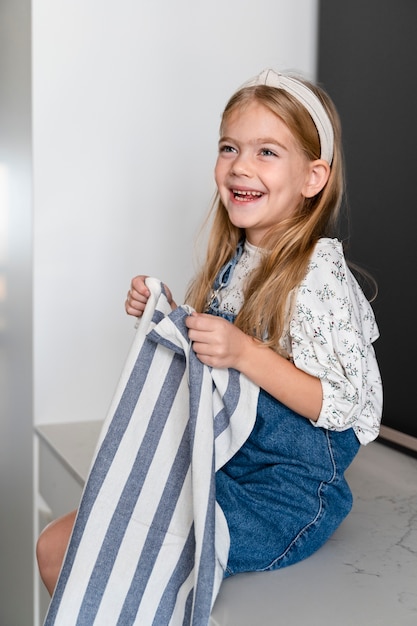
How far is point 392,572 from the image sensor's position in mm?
942

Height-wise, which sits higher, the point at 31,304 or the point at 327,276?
the point at 327,276

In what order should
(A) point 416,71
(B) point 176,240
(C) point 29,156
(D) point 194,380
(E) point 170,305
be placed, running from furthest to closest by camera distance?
(B) point 176,240, (C) point 29,156, (A) point 416,71, (E) point 170,305, (D) point 194,380

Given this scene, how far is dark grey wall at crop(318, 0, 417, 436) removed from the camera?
1397 mm

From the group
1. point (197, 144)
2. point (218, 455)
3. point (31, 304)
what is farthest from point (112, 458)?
point (197, 144)

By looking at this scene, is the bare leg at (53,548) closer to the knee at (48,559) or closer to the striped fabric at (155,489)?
the knee at (48,559)

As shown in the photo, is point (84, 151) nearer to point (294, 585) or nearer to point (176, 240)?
point (176, 240)

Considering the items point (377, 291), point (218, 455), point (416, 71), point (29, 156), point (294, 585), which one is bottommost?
point (294, 585)

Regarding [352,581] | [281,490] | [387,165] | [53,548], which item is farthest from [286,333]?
[387,165]

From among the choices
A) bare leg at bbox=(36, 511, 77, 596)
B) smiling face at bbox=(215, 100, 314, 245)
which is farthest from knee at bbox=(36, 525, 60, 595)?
smiling face at bbox=(215, 100, 314, 245)

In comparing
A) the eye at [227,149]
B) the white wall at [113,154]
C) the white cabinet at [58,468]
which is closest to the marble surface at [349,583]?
the white cabinet at [58,468]

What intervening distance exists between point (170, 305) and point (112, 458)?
0.21m

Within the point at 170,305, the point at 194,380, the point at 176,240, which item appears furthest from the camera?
the point at 176,240

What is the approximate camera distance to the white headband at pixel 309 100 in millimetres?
1062

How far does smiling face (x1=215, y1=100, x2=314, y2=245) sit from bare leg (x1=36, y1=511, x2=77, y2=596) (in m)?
0.44
